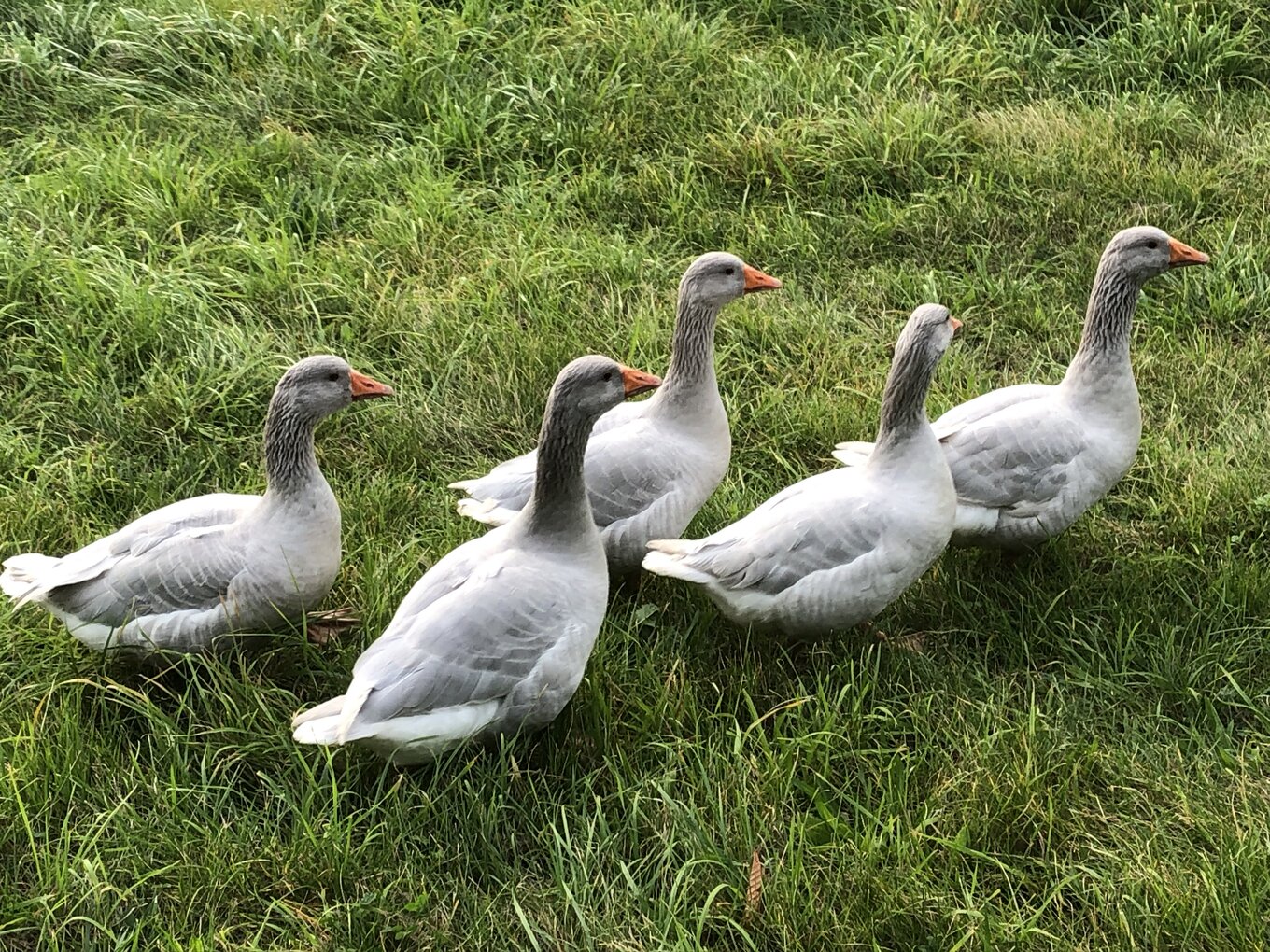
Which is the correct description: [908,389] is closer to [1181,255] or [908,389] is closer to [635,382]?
[635,382]

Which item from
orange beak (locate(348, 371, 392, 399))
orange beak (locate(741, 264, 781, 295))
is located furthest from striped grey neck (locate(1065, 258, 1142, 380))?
orange beak (locate(348, 371, 392, 399))

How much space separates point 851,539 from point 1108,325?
4.46 feet

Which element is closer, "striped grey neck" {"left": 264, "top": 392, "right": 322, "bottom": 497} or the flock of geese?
the flock of geese

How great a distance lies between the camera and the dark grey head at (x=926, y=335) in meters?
3.81

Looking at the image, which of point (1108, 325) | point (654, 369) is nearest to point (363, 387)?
point (654, 369)

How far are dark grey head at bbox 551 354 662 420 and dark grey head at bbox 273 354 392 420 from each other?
74 centimetres

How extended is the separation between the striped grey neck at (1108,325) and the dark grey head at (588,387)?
1.79 m

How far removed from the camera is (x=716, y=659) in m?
3.91

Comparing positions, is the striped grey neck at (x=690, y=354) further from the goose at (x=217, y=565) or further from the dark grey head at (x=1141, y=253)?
the dark grey head at (x=1141, y=253)

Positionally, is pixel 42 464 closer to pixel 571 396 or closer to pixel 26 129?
pixel 571 396

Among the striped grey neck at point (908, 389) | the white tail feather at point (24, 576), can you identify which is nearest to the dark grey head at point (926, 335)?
the striped grey neck at point (908, 389)

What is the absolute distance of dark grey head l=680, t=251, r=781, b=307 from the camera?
4.39m

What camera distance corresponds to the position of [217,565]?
3.63 m

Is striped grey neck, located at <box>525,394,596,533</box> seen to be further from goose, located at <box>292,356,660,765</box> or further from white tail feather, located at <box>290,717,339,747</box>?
white tail feather, located at <box>290,717,339,747</box>
